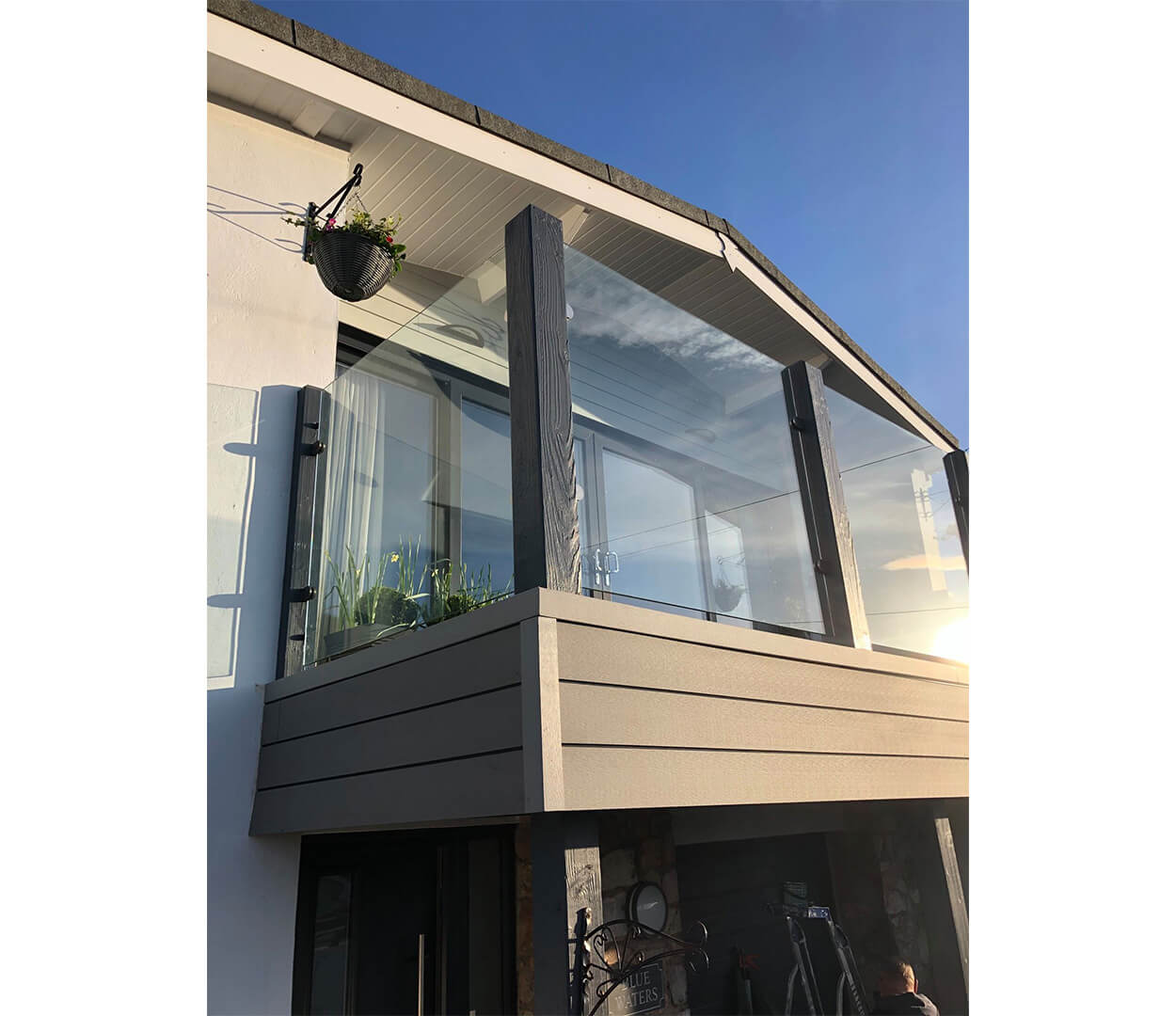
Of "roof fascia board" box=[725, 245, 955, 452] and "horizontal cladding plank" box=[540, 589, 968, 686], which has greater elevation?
"roof fascia board" box=[725, 245, 955, 452]

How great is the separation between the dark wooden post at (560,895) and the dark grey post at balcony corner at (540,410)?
0.62 meters

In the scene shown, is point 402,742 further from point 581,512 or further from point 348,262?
point 348,262

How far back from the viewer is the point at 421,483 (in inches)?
115

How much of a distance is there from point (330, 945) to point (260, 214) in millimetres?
3261

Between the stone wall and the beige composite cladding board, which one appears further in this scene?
the stone wall

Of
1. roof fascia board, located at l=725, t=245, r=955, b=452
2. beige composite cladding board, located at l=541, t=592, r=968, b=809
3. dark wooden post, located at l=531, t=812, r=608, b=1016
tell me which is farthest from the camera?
roof fascia board, located at l=725, t=245, r=955, b=452

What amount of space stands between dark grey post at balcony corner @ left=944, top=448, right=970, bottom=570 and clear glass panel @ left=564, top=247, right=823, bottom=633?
59.4 inches

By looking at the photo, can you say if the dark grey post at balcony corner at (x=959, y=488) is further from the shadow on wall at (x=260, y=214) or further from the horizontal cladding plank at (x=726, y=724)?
the shadow on wall at (x=260, y=214)

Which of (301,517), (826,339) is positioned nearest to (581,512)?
(301,517)

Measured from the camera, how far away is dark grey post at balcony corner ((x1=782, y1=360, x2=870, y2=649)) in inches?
137

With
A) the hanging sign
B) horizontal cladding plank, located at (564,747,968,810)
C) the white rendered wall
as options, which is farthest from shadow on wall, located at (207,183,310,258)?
the hanging sign

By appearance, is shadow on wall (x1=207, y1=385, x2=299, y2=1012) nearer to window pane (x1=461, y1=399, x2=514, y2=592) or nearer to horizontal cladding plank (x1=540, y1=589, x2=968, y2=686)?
window pane (x1=461, y1=399, x2=514, y2=592)
